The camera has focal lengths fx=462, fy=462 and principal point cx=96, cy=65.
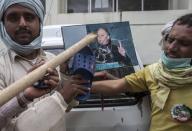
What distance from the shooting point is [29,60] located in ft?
7.11

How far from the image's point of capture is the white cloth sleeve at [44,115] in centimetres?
187

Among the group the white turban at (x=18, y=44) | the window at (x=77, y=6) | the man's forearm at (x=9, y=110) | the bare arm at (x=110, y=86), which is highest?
the window at (x=77, y=6)

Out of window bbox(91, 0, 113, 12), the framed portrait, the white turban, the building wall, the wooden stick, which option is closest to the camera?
the wooden stick

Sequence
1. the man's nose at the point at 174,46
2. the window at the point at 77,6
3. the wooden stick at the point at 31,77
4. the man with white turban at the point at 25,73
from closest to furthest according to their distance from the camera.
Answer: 1. the wooden stick at the point at 31,77
2. the man with white turban at the point at 25,73
3. the man's nose at the point at 174,46
4. the window at the point at 77,6

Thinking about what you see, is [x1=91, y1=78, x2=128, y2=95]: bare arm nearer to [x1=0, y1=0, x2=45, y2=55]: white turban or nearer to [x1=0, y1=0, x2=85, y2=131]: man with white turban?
[x1=0, y1=0, x2=85, y2=131]: man with white turban

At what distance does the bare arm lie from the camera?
2730mm

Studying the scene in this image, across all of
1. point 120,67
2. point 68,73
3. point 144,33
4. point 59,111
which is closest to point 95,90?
point 120,67

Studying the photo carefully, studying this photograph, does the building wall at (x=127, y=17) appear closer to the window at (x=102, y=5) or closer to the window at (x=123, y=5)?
the window at (x=123, y=5)

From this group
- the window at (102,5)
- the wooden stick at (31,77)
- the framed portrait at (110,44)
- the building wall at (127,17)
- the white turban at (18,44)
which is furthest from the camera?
the window at (102,5)

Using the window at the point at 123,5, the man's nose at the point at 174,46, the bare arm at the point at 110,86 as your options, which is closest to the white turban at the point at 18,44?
the bare arm at the point at 110,86

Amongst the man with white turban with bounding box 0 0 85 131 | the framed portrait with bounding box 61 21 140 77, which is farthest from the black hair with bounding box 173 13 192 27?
the man with white turban with bounding box 0 0 85 131

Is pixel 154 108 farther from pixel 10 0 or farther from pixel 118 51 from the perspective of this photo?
pixel 10 0

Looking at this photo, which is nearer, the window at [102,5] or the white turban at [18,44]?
the white turban at [18,44]

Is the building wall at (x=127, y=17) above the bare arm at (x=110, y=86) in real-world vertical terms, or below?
above
